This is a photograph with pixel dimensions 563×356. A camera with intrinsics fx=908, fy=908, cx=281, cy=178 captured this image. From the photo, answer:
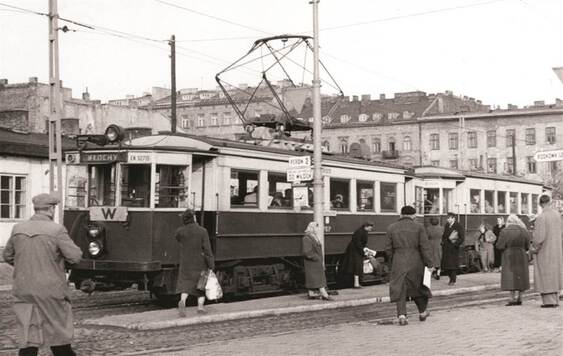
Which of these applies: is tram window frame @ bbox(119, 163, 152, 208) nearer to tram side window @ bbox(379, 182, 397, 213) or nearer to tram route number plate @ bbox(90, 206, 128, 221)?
tram route number plate @ bbox(90, 206, 128, 221)

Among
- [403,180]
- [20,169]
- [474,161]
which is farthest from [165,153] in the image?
[474,161]

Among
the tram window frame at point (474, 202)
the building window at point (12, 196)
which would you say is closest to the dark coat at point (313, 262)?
the tram window frame at point (474, 202)

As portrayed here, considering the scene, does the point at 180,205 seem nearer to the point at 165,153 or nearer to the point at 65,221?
the point at 165,153

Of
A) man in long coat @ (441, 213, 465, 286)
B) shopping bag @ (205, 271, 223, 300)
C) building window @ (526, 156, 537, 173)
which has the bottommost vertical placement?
shopping bag @ (205, 271, 223, 300)

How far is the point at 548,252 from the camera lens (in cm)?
1492

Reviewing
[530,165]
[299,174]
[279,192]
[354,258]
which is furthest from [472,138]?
[299,174]

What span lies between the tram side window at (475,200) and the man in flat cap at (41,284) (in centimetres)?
2357

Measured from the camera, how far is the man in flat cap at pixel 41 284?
7758 mm

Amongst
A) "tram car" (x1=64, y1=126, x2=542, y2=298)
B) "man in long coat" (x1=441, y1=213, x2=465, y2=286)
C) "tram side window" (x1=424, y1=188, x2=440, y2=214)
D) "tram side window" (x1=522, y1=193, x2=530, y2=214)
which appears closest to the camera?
"tram car" (x1=64, y1=126, x2=542, y2=298)

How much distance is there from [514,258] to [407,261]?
→ 12.6 ft

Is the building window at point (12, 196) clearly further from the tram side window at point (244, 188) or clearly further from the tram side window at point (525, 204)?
the tram side window at point (525, 204)

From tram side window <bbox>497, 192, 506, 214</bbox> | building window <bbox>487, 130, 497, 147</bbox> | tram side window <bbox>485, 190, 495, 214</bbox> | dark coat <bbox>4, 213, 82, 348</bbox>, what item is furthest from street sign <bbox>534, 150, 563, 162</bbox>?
building window <bbox>487, 130, 497, 147</bbox>

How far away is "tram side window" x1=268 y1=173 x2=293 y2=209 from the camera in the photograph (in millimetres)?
18672

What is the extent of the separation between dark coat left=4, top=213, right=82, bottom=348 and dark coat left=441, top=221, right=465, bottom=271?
50.3ft
